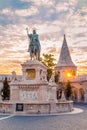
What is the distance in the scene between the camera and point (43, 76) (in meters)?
27.9

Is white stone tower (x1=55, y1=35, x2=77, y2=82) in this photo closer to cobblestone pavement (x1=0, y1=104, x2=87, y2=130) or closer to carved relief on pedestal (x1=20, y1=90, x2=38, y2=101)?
carved relief on pedestal (x1=20, y1=90, x2=38, y2=101)

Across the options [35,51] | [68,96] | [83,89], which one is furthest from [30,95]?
[83,89]

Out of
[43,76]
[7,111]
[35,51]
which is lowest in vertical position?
[7,111]

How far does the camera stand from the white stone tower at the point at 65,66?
74500 mm

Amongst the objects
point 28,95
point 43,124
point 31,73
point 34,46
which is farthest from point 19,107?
point 34,46

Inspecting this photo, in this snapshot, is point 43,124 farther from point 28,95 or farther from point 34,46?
point 34,46

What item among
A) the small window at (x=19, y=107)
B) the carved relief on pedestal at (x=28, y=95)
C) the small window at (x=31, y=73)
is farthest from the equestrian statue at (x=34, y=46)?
the small window at (x=19, y=107)

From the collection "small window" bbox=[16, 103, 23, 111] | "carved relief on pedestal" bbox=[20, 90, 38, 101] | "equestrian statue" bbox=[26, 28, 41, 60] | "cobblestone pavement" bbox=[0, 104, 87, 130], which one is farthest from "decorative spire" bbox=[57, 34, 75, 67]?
"cobblestone pavement" bbox=[0, 104, 87, 130]

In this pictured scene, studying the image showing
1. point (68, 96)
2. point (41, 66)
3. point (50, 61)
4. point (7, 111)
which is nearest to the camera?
point (7, 111)

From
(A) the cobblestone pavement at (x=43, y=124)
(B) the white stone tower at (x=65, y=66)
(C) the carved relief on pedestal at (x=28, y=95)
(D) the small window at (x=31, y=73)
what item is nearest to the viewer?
(A) the cobblestone pavement at (x=43, y=124)

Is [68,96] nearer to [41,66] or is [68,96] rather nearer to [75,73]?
[75,73]

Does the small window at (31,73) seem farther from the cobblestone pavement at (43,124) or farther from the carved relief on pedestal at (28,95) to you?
the cobblestone pavement at (43,124)

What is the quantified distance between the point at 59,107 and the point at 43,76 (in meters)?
3.72

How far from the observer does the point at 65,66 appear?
7456 centimetres
